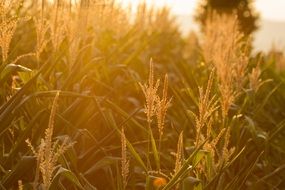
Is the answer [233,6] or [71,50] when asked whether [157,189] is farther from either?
[233,6]

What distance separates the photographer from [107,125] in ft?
13.5

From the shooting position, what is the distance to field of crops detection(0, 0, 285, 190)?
2846 millimetres

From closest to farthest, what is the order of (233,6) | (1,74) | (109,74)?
(1,74)
(109,74)
(233,6)

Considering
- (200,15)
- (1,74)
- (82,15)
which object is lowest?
(200,15)

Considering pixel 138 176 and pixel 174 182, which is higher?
pixel 174 182

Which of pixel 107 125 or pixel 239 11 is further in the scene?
pixel 239 11

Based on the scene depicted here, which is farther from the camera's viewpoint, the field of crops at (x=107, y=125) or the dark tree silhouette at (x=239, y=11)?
the dark tree silhouette at (x=239, y=11)

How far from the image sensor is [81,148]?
393 cm

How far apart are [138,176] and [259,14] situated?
23.9 meters

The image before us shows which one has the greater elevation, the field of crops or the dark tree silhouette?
the field of crops

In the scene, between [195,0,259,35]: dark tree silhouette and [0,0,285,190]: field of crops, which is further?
[195,0,259,35]: dark tree silhouette

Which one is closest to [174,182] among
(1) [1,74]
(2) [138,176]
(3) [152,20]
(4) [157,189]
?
(4) [157,189]

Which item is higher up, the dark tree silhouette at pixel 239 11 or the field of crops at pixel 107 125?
the field of crops at pixel 107 125

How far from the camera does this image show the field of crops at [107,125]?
2.85 meters
